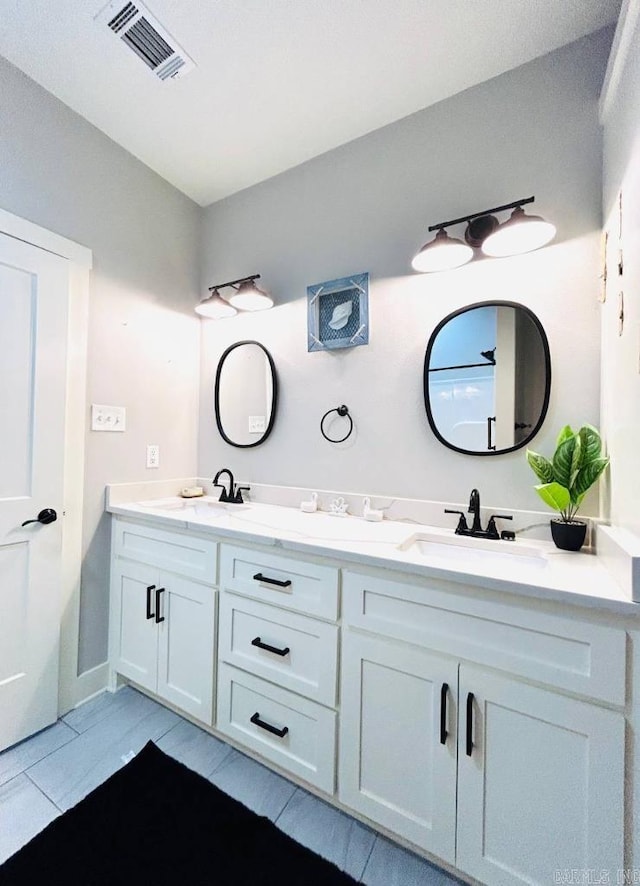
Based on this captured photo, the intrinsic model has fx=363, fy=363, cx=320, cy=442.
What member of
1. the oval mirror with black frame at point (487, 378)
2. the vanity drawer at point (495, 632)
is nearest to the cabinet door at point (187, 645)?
the vanity drawer at point (495, 632)

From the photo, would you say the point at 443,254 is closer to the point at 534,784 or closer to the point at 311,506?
the point at 311,506

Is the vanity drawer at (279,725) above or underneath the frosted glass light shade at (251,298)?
underneath

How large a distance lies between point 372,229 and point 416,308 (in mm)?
475

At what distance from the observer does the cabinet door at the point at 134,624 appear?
1.68 meters

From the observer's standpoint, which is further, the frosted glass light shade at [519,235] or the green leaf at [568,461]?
the frosted glass light shade at [519,235]

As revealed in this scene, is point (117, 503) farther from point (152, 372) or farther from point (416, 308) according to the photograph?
point (416, 308)

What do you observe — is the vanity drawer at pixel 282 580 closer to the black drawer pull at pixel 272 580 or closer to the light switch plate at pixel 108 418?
the black drawer pull at pixel 272 580

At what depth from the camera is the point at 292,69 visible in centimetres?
149

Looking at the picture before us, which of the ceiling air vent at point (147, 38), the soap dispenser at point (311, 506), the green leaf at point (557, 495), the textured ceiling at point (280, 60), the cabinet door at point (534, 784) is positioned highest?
the textured ceiling at point (280, 60)

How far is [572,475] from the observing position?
119cm

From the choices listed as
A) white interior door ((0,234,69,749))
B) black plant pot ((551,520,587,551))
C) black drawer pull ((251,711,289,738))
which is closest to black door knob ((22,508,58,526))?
white interior door ((0,234,69,749))

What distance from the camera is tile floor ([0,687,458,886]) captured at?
1104 millimetres

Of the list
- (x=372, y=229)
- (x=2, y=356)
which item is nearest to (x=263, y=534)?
(x=2, y=356)

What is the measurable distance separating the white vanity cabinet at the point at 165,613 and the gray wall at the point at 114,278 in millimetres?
138
